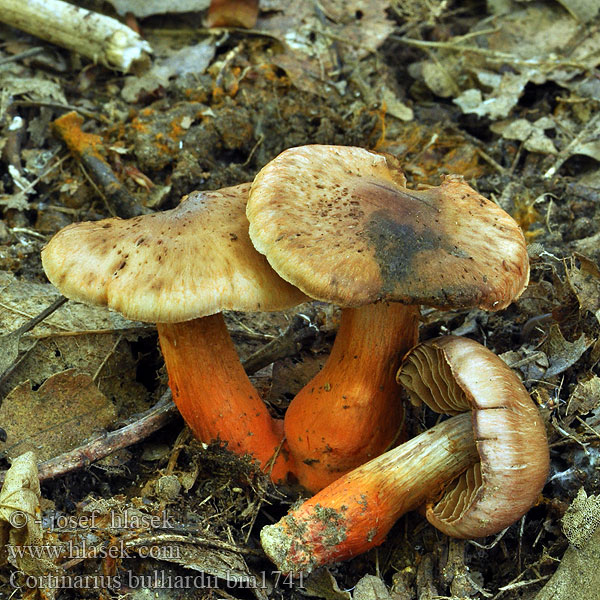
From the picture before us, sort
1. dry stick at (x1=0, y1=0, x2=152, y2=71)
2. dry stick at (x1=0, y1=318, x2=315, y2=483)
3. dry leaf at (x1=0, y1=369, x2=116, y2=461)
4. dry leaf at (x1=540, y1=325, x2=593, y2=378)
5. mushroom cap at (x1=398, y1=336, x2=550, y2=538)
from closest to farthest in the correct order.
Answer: mushroom cap at (x1=398, y1=336, x2=550, y2=538)
dry stick at (x1=0, y1=318, x2=315, y2=483)
dry leaf at (x1=0, y1=369, x2=116, y2=461)
dry leaf at (x1=540, y1=325, x2=593, y2=378)
dry stick at (x1=0, y1=0, x2=152, y2=71)

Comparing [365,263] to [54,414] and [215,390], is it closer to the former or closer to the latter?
[215,390]

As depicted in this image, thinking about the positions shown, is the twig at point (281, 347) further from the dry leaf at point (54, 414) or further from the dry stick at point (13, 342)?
the dry stick at point (13, 342)

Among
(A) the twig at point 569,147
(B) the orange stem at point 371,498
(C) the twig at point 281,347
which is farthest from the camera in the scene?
(A) the twig at point 569,147

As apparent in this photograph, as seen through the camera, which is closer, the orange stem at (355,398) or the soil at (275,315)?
the soil at (275,315)

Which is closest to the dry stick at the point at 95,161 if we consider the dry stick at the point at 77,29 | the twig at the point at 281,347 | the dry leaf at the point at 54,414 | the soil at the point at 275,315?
the soil at the point at 275,315

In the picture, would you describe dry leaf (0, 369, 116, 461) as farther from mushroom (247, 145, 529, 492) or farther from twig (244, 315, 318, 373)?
mushroom (247, 145, 529, 492)

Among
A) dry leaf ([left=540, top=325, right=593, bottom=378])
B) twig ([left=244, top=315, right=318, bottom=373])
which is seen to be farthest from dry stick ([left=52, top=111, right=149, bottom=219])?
dry leaf ([left=540, top=325, right=593, bottom=378])

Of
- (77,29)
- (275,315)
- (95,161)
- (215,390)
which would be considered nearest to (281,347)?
(275,315)
